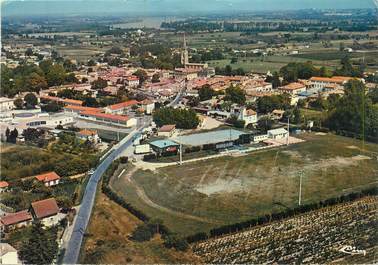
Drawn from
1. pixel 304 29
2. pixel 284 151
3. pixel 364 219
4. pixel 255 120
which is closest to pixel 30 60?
pixel 255 120

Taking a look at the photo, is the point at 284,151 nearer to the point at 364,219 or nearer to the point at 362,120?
the point at 362,120

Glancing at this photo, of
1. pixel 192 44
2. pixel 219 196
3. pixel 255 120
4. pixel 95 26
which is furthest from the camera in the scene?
pixel 95 26

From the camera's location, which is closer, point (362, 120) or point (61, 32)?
point (362, 120)

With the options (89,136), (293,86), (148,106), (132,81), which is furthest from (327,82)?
(89,136)

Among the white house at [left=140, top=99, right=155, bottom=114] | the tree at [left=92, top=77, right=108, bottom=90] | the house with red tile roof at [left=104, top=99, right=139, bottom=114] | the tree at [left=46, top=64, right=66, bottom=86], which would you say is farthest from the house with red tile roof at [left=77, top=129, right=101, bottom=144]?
the tree at [left=46, top=64, right=66, bottom=86]

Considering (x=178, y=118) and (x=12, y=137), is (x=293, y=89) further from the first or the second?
(x=12, y=137)

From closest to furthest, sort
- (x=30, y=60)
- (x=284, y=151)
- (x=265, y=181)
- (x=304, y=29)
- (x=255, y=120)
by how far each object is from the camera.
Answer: (x=265, y=181) < (x=284, y=151) < (x=255, y=120) < (x=30, y=60) < (x=304, y=29)

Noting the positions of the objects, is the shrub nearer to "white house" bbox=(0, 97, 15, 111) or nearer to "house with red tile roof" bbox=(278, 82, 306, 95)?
"white house" bbox=(0, 97, 15, 111)

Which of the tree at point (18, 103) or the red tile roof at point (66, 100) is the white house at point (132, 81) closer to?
the red tile roof at point (66, 100)
